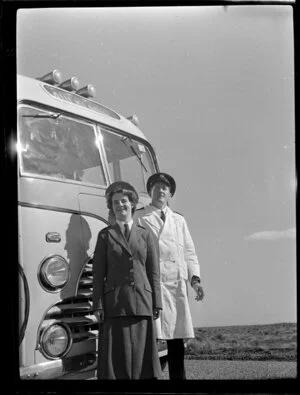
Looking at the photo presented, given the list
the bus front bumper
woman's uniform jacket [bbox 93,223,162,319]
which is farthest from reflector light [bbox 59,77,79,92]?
the bus front bumper

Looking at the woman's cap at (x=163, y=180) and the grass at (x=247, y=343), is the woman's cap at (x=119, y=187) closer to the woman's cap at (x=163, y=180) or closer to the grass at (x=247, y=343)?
the woman's cap at (x=163, y=180)

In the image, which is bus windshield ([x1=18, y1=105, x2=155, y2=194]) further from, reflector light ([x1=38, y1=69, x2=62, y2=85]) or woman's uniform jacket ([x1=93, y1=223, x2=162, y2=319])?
woman's uniform jacket ([x1=93, y1=223, x2=162, y2=319])

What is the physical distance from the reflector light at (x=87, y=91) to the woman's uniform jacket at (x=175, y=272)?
892mm

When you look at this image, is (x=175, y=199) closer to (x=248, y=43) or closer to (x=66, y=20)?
(x=248, y=43)

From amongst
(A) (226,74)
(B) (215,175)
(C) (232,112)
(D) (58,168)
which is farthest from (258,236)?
(D) (58,168)

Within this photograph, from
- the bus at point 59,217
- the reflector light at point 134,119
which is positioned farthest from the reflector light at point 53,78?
the reflector light at point 134,119

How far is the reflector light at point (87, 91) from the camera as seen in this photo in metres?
3.32

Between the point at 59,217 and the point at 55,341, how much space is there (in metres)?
0.73

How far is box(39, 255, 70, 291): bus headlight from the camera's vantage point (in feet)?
10.1

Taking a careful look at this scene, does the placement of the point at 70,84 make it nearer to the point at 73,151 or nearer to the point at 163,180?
the point at 73,151

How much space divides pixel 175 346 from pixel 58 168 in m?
1.32

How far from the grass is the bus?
0.89ft

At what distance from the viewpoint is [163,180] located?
322cm

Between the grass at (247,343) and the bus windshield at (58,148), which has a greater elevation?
the bus windshield at (58,148)
